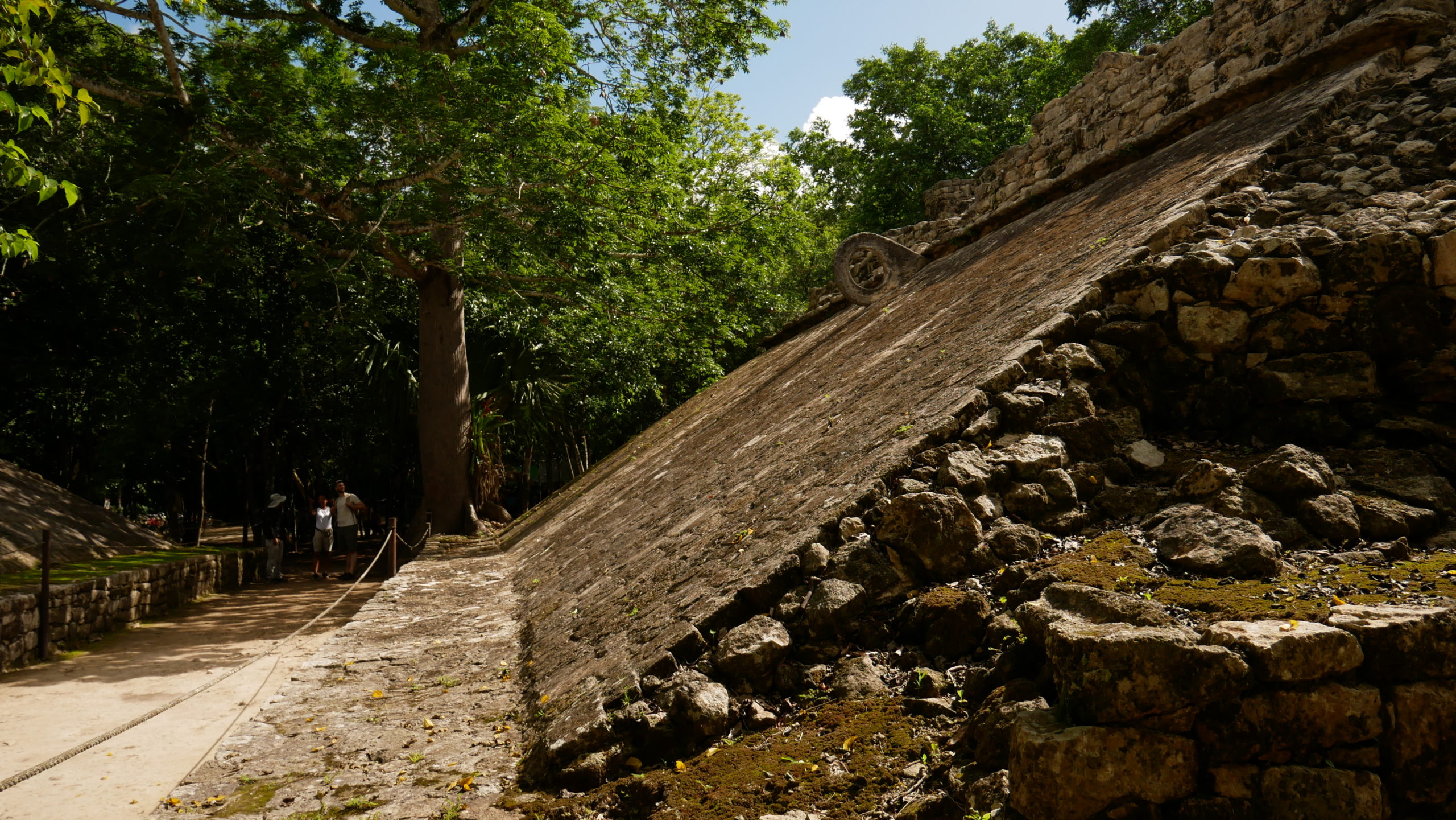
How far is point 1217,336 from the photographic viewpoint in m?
3.02

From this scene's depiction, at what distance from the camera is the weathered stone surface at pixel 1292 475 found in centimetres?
238

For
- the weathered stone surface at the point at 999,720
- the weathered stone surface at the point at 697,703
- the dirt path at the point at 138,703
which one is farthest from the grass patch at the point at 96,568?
the weathered stone surface at the point at 999,720

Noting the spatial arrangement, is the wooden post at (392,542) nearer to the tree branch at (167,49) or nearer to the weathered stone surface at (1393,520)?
the tree branch at (167,49)

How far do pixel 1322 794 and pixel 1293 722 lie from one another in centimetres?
14

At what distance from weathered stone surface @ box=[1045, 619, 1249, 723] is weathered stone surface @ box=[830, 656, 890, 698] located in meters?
0.65

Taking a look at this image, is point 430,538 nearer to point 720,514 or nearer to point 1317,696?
point 720,514

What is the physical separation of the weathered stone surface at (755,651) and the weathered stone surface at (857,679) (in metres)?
0.17

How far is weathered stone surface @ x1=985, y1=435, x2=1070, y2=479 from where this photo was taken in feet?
8.95

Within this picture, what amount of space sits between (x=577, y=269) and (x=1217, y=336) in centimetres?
915

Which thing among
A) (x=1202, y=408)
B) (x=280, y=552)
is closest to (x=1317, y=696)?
(x=1202, y=408)

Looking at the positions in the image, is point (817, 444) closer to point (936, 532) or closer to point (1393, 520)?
point (936, 532)

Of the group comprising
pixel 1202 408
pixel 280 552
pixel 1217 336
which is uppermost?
pixel 1217 336

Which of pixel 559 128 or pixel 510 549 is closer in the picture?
pixel 510 549

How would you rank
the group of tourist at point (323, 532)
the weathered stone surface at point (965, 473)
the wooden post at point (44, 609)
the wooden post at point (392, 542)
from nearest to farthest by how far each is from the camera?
the weathered stone surface at point (965, 473) → the wooden post at point (44, 609) → the wooden post at point (392, 542) → the group of tourist at point (323, 532)
